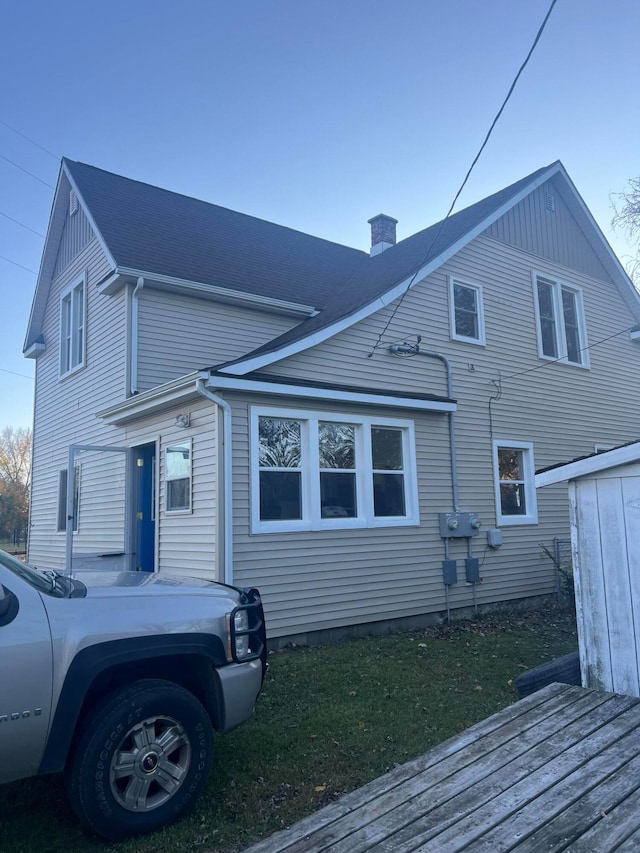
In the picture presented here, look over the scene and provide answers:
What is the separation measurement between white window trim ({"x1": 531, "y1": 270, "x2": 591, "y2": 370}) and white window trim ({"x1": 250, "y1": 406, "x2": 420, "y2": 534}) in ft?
14.4

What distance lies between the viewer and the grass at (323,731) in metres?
3.49

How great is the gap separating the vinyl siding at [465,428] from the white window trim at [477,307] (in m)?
0.10

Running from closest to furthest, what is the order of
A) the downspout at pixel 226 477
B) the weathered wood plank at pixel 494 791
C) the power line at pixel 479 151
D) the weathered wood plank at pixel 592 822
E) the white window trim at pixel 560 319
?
the weathered wood plank at pixel 592 822 < the weathered wood plank at pixel 494 791 < the power line at pixel 479 151 < the downspout at pixel 226 477 < the white window trim at pixel 560 319

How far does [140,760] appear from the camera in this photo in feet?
11.1

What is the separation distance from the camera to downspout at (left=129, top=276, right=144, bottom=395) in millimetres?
10086

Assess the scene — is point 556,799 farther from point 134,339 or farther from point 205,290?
point 205,290

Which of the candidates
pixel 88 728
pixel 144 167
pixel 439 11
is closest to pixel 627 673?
pixel 88 728

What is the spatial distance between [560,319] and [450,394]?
3.90 m

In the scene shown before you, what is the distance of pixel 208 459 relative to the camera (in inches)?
315

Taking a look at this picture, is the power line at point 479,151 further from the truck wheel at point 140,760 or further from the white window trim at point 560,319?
the truck wheel at point 140,760

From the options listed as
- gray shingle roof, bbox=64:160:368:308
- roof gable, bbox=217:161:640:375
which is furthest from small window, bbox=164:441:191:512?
gray shingle roof, bbox=64:160:368:308

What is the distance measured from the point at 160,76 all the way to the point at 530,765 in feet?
47.7

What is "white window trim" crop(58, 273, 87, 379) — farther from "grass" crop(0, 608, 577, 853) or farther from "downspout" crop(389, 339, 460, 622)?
"grass" crop(0, 608, 577, 853)

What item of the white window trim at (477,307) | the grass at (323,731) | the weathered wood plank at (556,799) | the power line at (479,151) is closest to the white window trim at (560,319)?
the white window trim at (477,307)
